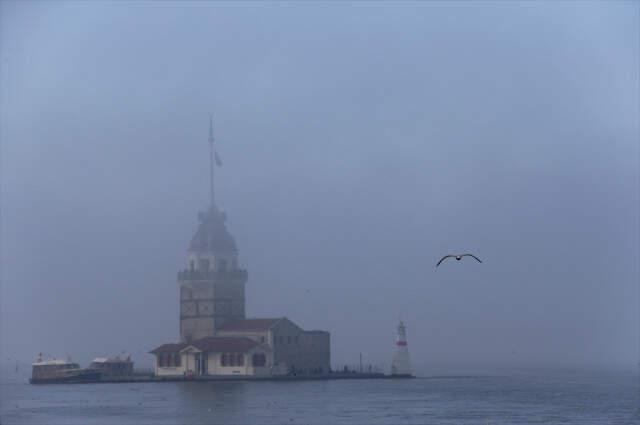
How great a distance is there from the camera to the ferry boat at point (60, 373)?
487 feet

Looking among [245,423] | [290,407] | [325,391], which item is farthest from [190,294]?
[245,423]

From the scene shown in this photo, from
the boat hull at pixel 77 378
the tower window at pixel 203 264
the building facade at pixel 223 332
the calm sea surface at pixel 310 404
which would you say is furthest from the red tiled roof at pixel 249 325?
the boat hull at pixel 77 378

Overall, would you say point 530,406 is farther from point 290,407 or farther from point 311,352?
point 311,352

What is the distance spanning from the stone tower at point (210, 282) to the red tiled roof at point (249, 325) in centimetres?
123

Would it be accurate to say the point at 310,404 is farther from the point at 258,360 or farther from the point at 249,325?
the point at 249,325

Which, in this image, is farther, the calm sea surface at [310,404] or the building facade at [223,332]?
the building facade at [223,332]

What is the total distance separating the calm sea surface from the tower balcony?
1340 centimetres

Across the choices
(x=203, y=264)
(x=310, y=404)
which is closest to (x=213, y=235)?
(x=203, y=264)

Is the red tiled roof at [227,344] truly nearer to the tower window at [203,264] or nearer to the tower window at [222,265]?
the tower window at [222,265]

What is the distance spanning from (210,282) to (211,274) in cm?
96

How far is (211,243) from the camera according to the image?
147750 millimetres

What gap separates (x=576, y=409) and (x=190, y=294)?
55631mm

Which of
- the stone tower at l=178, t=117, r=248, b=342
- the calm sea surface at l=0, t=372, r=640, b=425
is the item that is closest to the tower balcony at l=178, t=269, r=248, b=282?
the stone tower at l=178, t=117, r=248, b=342

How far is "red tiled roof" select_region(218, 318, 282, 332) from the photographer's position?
14138cm
